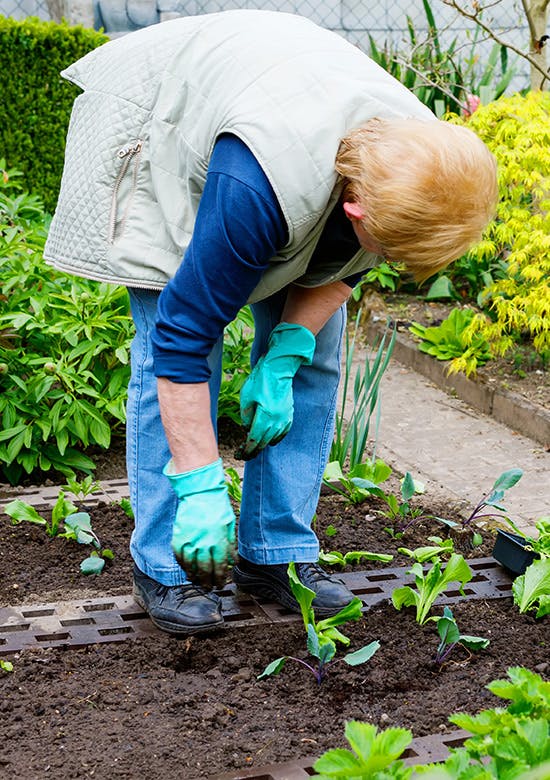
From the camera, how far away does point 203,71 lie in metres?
2.11

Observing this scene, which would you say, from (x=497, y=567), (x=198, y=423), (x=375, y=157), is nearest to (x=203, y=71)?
(x=375, y=157)

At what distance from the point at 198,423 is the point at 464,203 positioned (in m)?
0.66

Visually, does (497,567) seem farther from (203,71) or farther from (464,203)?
(203,71)

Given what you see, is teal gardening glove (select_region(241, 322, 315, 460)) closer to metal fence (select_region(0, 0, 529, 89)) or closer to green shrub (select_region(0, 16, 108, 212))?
green shrub (select_region(0, 16, 108, 212))

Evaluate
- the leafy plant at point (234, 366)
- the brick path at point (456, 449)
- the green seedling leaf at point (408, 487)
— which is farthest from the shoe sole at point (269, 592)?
the leafy plant at point (234, 366)

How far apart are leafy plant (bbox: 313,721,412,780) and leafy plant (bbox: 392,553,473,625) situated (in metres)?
1.05

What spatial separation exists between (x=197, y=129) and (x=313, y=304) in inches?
20.3

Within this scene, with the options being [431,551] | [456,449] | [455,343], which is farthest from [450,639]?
[455,343]

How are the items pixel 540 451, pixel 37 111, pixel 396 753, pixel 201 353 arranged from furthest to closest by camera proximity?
1. pixel 37 111
2. pixel 540 451
3. pixel 201 353
4. pixel 396 753

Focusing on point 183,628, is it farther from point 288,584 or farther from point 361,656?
point 361,656

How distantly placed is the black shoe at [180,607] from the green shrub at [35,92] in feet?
12.3

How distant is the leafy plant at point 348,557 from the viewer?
2696 millimetres

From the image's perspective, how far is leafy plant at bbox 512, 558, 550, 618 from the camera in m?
2.53

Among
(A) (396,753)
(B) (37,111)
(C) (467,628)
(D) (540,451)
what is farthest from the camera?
(B) (37,111)
